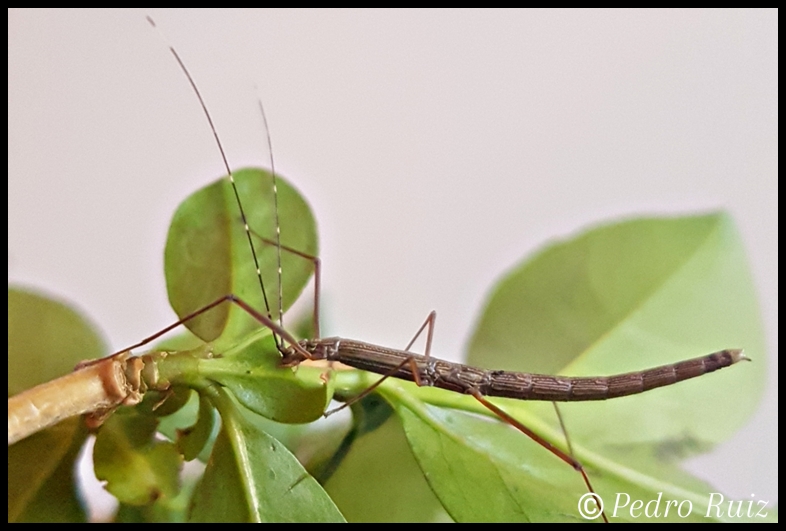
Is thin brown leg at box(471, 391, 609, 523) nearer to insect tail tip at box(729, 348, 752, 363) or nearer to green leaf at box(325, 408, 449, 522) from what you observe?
green leaf at box(325, 408, 449, 522)

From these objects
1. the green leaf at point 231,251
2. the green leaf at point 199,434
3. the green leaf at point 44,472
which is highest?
the green leaf at point 231,251

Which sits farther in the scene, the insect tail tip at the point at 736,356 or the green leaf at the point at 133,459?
the insect tail tip at the point at 736,356

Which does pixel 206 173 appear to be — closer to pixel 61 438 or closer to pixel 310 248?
pixel 310 248

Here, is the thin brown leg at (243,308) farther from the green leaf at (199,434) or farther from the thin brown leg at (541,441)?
the thin brown leg at (541,441)

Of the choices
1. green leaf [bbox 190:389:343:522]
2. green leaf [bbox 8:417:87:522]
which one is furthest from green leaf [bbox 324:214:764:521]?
green leaf [bbox 8:417:87:522]

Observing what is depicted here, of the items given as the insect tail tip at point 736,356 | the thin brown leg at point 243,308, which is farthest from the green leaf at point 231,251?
the insect tail tip at point 736,356

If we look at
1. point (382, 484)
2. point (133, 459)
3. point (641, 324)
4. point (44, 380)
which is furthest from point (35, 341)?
point (641, 324)
